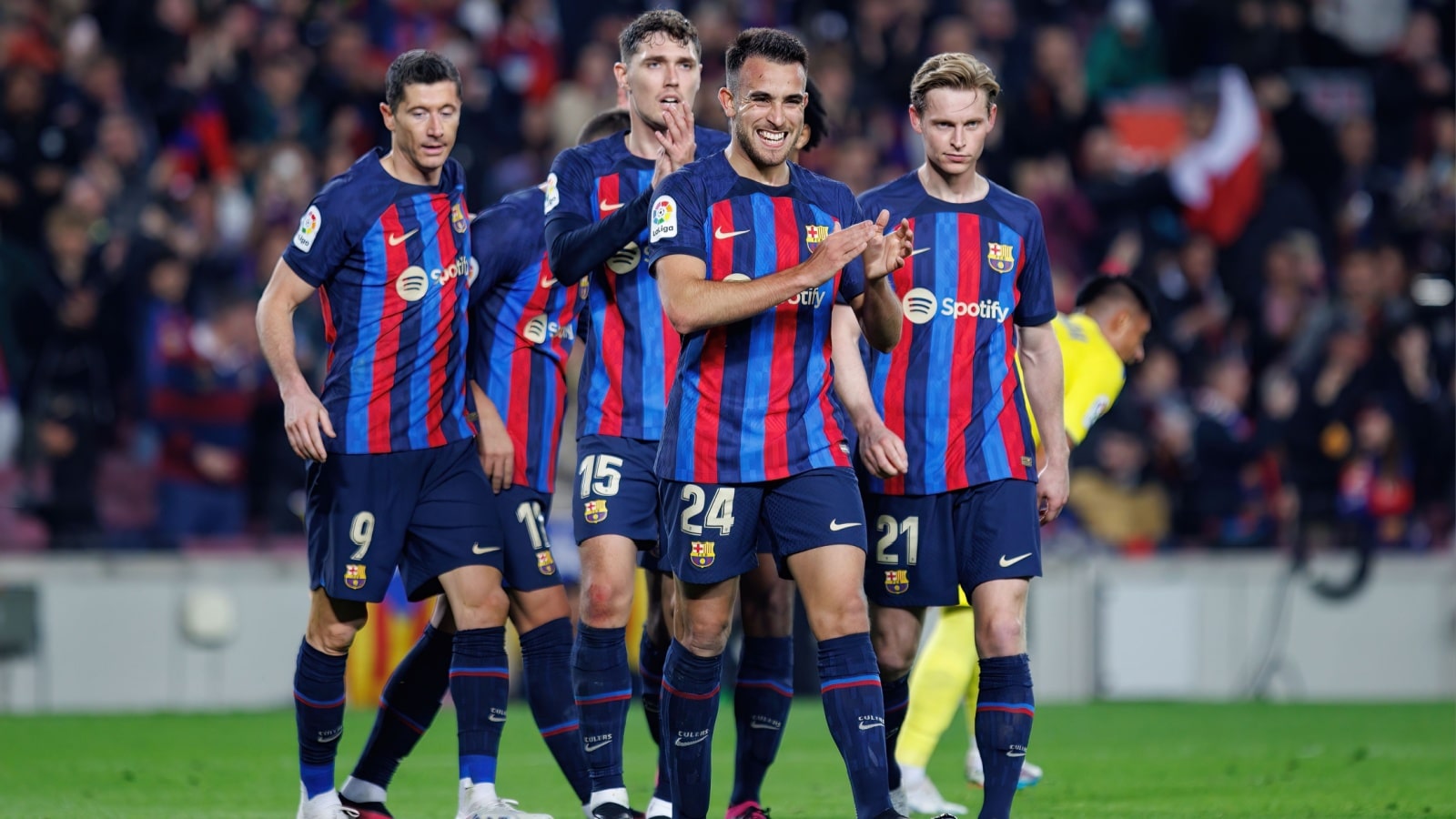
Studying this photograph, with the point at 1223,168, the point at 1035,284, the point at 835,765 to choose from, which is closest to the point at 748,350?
the point at 1035,284

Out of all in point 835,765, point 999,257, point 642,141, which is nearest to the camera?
point 999,257

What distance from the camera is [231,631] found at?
13094 millimetres

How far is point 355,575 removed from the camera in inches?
268

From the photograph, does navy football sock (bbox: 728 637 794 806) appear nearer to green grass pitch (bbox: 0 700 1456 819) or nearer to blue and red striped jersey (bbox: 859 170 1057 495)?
green grass pitch (bbox: 0 700 1456 819)

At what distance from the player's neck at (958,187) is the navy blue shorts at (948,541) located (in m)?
1.00

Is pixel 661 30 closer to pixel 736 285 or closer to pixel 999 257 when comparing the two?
pixel 999 257

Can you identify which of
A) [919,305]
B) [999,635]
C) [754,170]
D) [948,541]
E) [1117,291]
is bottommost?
[999,635]

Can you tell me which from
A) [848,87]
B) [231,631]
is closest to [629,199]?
[231,631]

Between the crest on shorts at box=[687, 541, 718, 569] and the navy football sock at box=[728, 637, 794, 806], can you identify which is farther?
the navy football sock at box=[728, 637, 794, 806]

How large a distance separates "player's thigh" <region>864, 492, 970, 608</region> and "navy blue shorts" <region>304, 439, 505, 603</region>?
1.31m

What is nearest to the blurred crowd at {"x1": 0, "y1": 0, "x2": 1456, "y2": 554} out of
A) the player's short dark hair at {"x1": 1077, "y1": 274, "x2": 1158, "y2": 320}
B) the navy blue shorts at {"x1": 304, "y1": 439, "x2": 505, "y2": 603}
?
the player's short dark hair at {"x1": 1077, "y1": 274, "x2": 1158, "y2": 320}

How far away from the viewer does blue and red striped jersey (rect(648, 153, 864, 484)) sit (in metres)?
6.04

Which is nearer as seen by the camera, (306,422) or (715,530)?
(715,530)

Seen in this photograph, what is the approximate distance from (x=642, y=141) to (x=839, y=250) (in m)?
1.77
